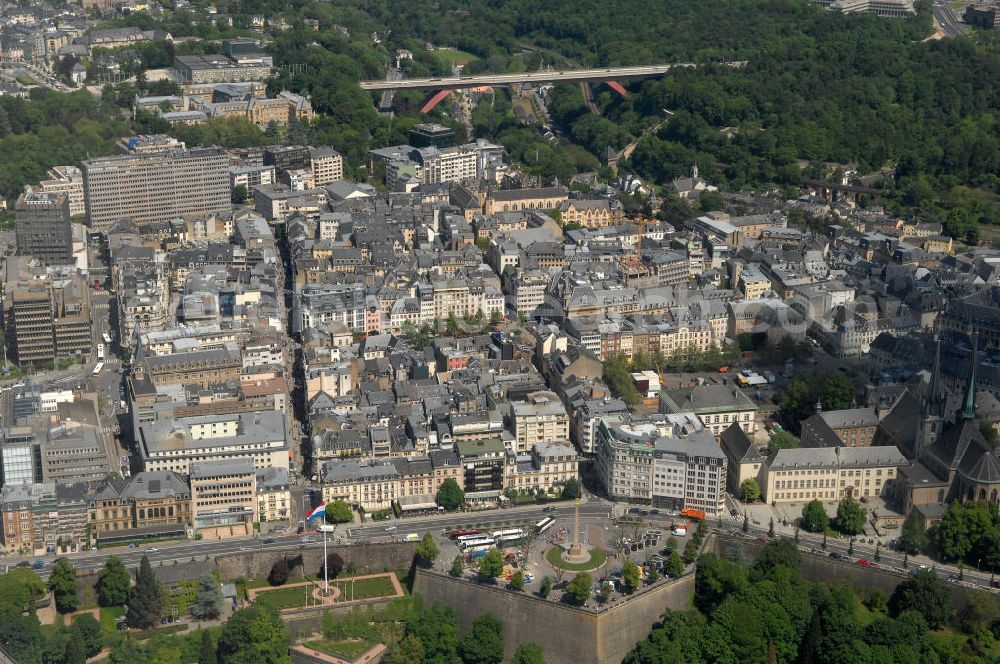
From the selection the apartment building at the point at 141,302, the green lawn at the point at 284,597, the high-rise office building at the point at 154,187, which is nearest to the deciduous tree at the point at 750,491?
the green lawn at the point at 284,597

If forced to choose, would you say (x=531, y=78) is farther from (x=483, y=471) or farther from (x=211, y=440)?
(x=211, y=440)

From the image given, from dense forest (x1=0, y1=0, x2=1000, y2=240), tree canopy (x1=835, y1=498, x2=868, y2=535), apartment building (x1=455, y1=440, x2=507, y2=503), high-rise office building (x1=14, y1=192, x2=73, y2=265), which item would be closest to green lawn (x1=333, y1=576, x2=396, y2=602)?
apartment building (x1=455, y1=440, x2=507, y2=503)

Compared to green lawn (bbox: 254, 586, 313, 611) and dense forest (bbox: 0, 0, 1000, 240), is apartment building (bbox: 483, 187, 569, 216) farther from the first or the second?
green lawn (bbox: 254, 586, 313, 611)

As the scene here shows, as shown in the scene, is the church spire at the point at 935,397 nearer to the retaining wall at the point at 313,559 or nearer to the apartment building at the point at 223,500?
the retaining wall at the point at 313,559

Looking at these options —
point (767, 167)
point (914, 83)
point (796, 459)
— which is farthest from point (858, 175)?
point (796, 459)

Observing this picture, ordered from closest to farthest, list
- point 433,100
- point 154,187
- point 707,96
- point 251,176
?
point 154,187, point 251,176, point 707,96, point 433,100

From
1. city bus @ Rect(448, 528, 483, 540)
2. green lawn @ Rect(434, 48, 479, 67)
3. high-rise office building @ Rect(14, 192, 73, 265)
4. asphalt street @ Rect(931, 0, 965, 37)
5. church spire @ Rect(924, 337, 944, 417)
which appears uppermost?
asphalt street @ Rect(931, 0, 965, 37)

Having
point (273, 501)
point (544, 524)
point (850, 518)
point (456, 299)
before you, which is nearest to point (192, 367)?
point (273, 501)
